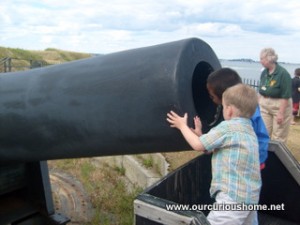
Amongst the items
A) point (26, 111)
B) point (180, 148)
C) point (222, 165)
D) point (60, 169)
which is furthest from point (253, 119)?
point (60, 169)

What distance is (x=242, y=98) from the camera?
6.34 feet

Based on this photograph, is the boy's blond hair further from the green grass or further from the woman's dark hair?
the green grass

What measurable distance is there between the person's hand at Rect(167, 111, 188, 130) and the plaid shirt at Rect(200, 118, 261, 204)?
0.97ft

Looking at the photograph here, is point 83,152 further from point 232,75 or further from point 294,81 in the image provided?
point 294,81

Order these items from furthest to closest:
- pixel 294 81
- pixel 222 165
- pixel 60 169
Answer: pixel 294 81
pixel 60 169
pixel 222 165

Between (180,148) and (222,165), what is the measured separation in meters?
0.26

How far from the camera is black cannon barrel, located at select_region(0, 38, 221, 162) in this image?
5.50ft

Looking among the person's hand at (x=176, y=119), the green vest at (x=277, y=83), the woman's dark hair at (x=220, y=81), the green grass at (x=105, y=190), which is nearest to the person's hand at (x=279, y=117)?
the green vest at (x=277, y=83)

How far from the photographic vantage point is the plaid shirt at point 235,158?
77.1 inches

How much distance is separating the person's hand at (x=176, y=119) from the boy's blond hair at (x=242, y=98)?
333 mm

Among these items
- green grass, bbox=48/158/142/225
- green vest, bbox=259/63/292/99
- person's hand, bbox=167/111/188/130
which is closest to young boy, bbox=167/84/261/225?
person's hand, bbox=167/111/188/130

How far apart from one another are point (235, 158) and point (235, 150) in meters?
0.04

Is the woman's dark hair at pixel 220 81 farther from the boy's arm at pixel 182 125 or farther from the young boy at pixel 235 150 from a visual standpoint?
the boy's arm at pixel 182 125

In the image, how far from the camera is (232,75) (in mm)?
1969
